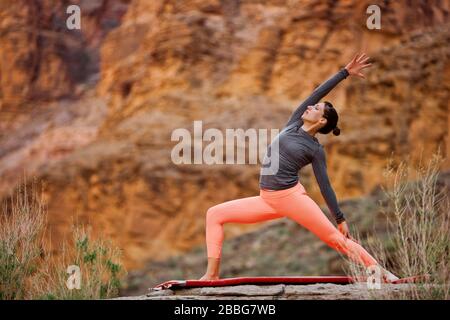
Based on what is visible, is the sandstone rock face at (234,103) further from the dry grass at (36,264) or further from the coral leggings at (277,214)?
the coral leggings at (277,214)

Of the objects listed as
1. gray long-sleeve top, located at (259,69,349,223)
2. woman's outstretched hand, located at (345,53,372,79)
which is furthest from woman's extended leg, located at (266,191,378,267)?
woman's outstretched hand, located at (345,53,372,79)

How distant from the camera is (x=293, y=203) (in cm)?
564

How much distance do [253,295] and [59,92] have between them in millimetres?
41405

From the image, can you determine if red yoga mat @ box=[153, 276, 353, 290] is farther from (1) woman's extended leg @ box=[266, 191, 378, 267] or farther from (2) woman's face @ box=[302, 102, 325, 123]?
(2) woman's face @ box=[302, 102, 325, 123]

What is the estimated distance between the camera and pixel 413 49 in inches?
915

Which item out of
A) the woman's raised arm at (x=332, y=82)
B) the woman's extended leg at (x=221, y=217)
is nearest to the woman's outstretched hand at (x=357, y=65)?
the woman's raised arm at (x=332, y=82)

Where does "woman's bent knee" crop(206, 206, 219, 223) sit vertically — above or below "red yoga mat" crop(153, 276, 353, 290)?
above

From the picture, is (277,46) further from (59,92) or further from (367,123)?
(59,92)

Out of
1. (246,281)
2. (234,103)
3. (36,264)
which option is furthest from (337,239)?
(234,103)

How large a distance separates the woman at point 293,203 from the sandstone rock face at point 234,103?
15.5m

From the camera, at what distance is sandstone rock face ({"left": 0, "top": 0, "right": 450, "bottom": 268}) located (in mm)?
22422

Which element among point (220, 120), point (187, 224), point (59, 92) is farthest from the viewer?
point (59, 92)

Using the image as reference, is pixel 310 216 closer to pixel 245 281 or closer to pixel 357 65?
pixel 245 281

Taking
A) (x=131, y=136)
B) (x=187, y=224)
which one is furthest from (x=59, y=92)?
(x=187, y=224)
